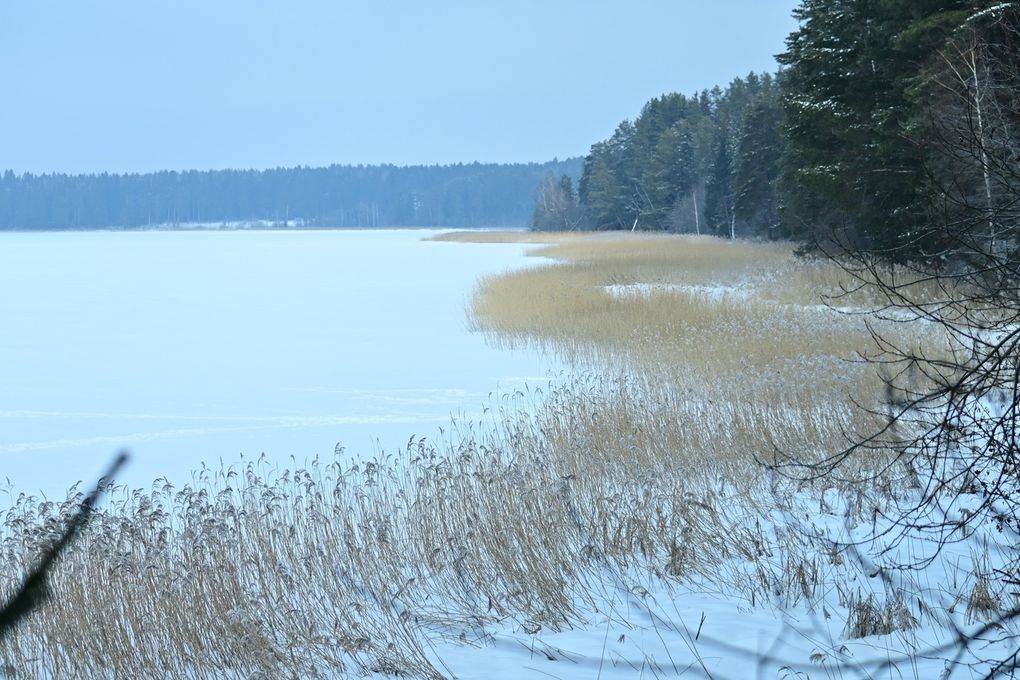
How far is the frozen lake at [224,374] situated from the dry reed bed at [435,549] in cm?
149

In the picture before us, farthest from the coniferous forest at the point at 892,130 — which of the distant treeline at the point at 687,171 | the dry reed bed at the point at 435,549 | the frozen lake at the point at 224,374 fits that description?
the frozen lake at the point at 224,374

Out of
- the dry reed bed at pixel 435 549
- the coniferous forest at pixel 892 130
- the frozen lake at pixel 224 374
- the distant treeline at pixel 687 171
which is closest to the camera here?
the dry reed bed at pixel 435 549

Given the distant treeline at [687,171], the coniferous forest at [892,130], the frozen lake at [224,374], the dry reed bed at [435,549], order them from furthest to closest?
the distant treeline at [687,171] → the frozen lake at [224,374] → the coniferous forest at [892,130] → the dry reed bed at [435,549]

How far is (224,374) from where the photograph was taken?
14625mm

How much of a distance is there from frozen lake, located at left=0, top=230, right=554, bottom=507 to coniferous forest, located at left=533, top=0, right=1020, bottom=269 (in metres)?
5.28

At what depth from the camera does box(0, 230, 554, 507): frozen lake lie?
1000 cm

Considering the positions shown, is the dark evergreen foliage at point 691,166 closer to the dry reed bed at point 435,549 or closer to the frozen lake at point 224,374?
the frozen lake at point 224,374

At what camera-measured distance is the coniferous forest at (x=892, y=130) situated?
5371 millimetres

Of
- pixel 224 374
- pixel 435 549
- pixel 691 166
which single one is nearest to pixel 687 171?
pixel 691 166

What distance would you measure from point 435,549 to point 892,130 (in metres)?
8.82

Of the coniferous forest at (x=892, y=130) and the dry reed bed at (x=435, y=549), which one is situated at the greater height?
the coniferous forest at (x=892, y=130)

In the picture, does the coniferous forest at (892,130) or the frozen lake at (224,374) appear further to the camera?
the frozen lake at (224,374)

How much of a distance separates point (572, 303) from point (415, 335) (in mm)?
3254

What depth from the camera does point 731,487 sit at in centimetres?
725
